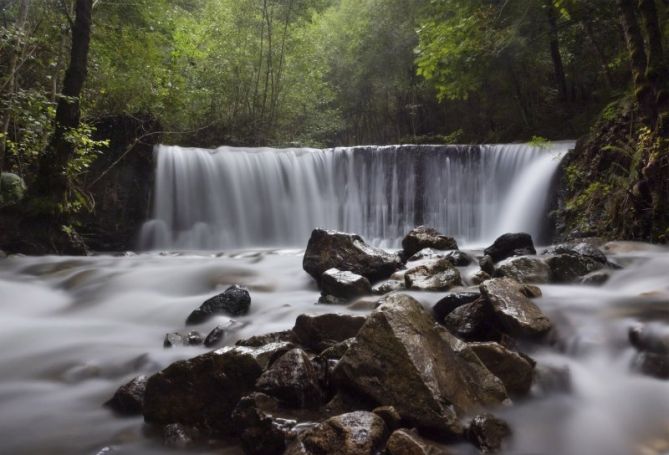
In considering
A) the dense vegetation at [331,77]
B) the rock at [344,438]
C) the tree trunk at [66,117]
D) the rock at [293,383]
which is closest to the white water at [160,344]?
the rock at [293,383]

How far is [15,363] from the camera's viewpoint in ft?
15.3

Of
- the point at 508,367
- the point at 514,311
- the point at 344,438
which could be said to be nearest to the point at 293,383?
the point at 344,438

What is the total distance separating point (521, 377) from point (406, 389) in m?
1.04

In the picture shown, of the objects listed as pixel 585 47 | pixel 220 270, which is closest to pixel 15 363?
pixel 220 270

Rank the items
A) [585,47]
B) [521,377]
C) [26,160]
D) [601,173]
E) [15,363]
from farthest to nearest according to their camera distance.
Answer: [585,47]
[26,160]
[601,173]
[15,363]
[521,377]

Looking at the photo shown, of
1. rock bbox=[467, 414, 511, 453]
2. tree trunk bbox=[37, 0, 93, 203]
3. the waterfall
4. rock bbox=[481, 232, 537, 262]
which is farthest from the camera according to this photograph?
the waterfall

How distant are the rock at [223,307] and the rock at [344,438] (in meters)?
3.06

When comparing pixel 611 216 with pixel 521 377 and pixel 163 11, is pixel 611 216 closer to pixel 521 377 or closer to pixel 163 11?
pixel 521 377

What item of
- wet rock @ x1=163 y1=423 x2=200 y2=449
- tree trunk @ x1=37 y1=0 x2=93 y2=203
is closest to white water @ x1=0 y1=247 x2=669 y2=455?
wet rock @ x1=163 y1=423 x2=200 y2=449

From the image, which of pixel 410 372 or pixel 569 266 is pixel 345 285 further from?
pixel 410 372

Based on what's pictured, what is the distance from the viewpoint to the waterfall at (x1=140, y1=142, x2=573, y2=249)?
12.3 m

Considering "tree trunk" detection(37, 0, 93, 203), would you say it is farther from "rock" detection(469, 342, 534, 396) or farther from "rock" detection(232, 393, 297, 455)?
"rock" detection(469, 342, 534, 396)

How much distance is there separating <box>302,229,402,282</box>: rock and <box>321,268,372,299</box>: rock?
1.84 ft

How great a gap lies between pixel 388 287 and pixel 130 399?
3.25 m
